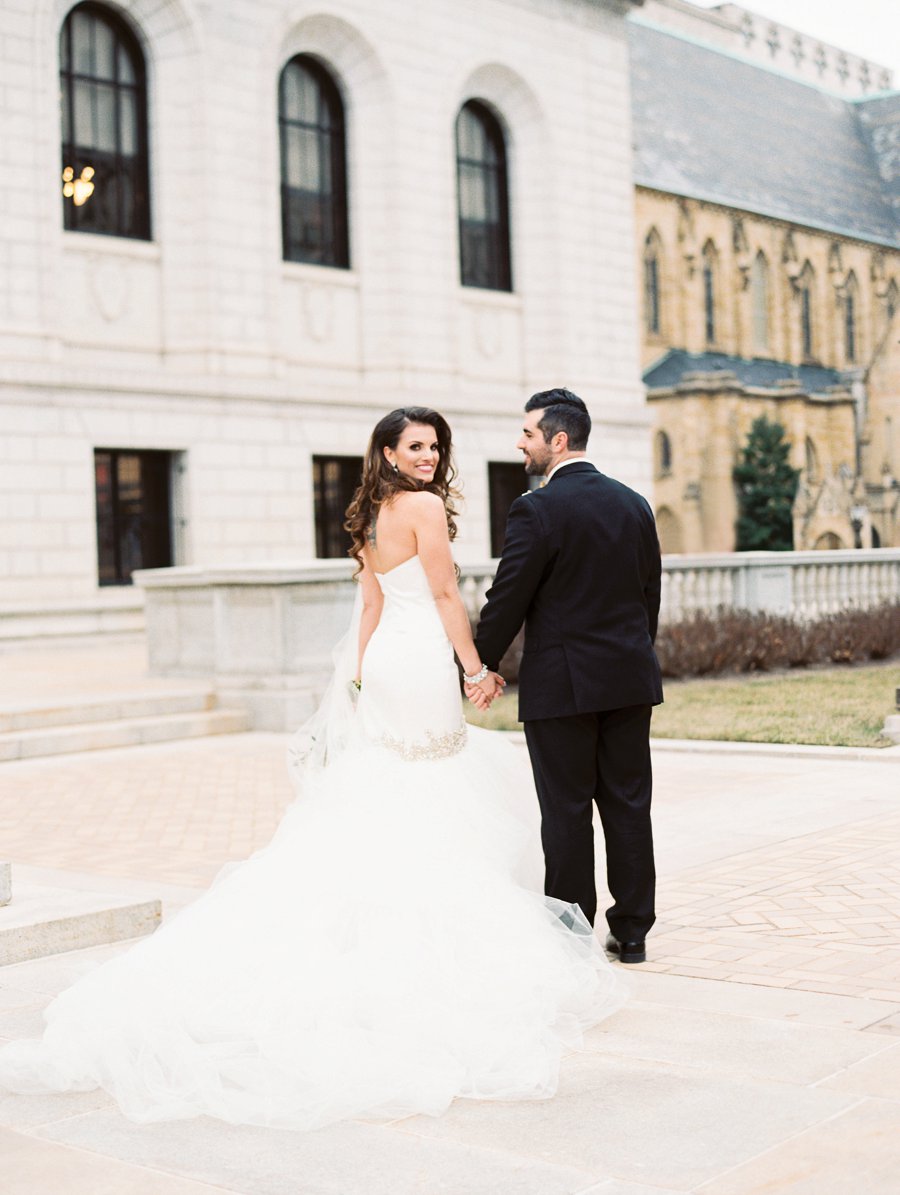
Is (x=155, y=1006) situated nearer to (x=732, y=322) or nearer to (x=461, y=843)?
(x=461, y=843)

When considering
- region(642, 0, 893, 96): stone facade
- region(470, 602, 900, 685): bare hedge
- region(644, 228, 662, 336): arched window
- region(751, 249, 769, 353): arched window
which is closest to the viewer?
region(470, 602, 900, 685): bare hedge

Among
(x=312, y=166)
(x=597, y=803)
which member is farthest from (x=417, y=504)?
(x=312, y=166)

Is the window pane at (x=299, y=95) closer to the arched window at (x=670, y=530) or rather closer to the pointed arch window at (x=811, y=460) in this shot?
the arched window at (x=670, y=530)

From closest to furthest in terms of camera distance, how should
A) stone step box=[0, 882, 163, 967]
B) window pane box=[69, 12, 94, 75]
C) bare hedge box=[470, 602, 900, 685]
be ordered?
stone step box=[0, 882, 163, 967] → bare hedge box=[470, 602, 900, 685] → window pane box=[69, 12, 94, 75]

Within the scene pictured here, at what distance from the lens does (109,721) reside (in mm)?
14930

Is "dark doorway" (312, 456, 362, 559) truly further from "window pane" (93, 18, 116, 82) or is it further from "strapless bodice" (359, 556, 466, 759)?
"strapless bodice" (359, 556, 466, 759)

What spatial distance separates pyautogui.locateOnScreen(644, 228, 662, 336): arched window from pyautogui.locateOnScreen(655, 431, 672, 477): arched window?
538 centimetres

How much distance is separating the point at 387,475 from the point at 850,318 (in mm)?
67943

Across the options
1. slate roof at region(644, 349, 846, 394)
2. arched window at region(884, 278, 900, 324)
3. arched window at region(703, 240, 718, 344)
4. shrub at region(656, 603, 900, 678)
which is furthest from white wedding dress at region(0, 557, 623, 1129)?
arched window at region(884, 278, 900, 324)

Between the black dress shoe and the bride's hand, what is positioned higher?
the bride's hand

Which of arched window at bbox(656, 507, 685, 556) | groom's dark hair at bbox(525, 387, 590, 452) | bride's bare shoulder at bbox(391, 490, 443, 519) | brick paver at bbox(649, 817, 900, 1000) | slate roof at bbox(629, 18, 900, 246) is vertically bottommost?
brick paver at bbox(649, 817, 900, 1000)

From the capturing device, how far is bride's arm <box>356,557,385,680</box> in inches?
248

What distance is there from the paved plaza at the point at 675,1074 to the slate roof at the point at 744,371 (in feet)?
164

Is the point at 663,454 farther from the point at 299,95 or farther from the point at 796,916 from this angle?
the point at 796,916
